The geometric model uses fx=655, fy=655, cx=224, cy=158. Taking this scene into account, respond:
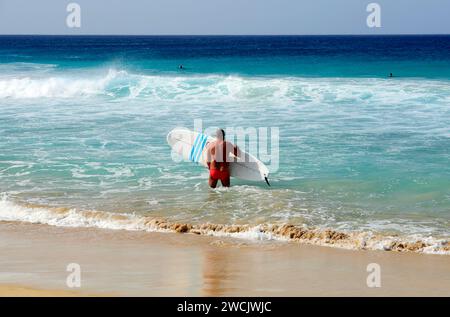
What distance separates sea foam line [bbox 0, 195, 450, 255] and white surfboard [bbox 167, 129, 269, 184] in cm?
259

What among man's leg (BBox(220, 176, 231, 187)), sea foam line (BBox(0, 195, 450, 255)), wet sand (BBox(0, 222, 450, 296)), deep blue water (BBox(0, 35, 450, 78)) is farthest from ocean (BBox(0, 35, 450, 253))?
deep blue water (BBox(0, 35, 450, 78))

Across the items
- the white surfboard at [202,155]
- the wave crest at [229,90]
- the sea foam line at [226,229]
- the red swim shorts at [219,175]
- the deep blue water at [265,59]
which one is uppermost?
the deep blue water at [265,59]

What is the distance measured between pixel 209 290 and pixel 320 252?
6.83 ft

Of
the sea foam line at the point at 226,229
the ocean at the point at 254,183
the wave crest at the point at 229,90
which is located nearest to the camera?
the sea foam line at the point at 226,229

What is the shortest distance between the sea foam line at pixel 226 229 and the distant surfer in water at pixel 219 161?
80.9 inches

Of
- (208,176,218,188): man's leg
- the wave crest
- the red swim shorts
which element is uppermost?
the wave crest

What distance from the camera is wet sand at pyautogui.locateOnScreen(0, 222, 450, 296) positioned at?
6.43 m

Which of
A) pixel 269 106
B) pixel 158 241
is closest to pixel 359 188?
pixel 158 241

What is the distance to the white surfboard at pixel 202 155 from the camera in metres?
11.6

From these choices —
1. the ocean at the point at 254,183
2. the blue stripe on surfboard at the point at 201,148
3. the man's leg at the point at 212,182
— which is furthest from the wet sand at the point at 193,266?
the blue stripe on surfboard at the point at 201,148

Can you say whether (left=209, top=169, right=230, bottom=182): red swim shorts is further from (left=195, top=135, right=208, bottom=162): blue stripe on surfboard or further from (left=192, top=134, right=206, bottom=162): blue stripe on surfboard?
(left=192, top=134, right=206, bottom=162): blue stripe on surfboard

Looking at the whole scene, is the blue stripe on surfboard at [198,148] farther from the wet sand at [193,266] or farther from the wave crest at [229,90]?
the wave crest at [229,90]
